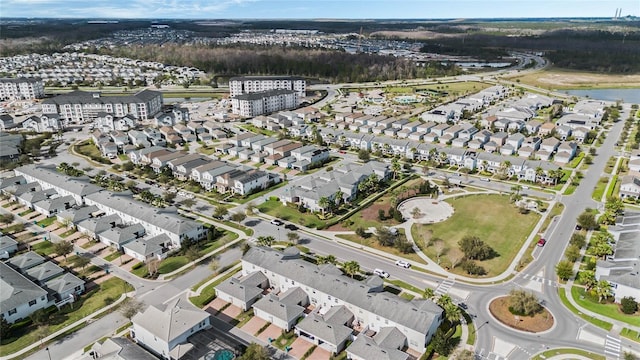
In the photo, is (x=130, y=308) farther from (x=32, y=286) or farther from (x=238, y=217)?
(x=238, y=217)

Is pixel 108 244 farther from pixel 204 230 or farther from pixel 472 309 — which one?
pixel 472 309

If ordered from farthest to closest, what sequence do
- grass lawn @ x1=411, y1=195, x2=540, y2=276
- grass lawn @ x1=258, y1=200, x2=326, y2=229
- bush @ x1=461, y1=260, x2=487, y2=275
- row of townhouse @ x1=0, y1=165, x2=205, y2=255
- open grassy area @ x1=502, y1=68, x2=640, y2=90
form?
open grassy area @ x1=502, y1=68, x2=640, y2=90
grass lawn @ x1=258, y1=200, x2=326, y2=229
row of townhouse @ x1=0, y1=165, x2=205, y2=255
grass lawn @ x1=411, y1=195, x2=540, y2=276
bush @ x1=461, y1=260, x2=487, y2=275

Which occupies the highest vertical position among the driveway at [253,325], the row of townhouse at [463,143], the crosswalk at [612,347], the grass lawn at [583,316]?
the row of townhouse at [463,143]

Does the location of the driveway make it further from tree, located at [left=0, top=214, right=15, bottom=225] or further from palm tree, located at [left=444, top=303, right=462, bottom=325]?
tree, located at [left=0, top=214, right=15, bottom=225]

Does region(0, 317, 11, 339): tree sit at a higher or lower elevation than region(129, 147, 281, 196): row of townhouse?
lower

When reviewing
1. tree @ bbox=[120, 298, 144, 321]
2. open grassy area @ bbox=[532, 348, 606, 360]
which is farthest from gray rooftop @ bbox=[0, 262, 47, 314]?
open grassy area @ bbox=[532, 348, 606, 360]

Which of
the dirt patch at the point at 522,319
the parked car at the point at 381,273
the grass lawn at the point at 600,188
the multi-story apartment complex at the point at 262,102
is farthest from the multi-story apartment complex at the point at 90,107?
the grass lawn at the point at 600,188

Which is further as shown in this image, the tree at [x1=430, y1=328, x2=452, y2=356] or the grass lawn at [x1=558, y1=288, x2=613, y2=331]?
the grass lawn at [x1=558, y1=288, x2=613, y2=331]

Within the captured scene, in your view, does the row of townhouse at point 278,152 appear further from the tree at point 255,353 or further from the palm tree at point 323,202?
the tree at point 255,353

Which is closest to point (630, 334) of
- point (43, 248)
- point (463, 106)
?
point (43, 248)
